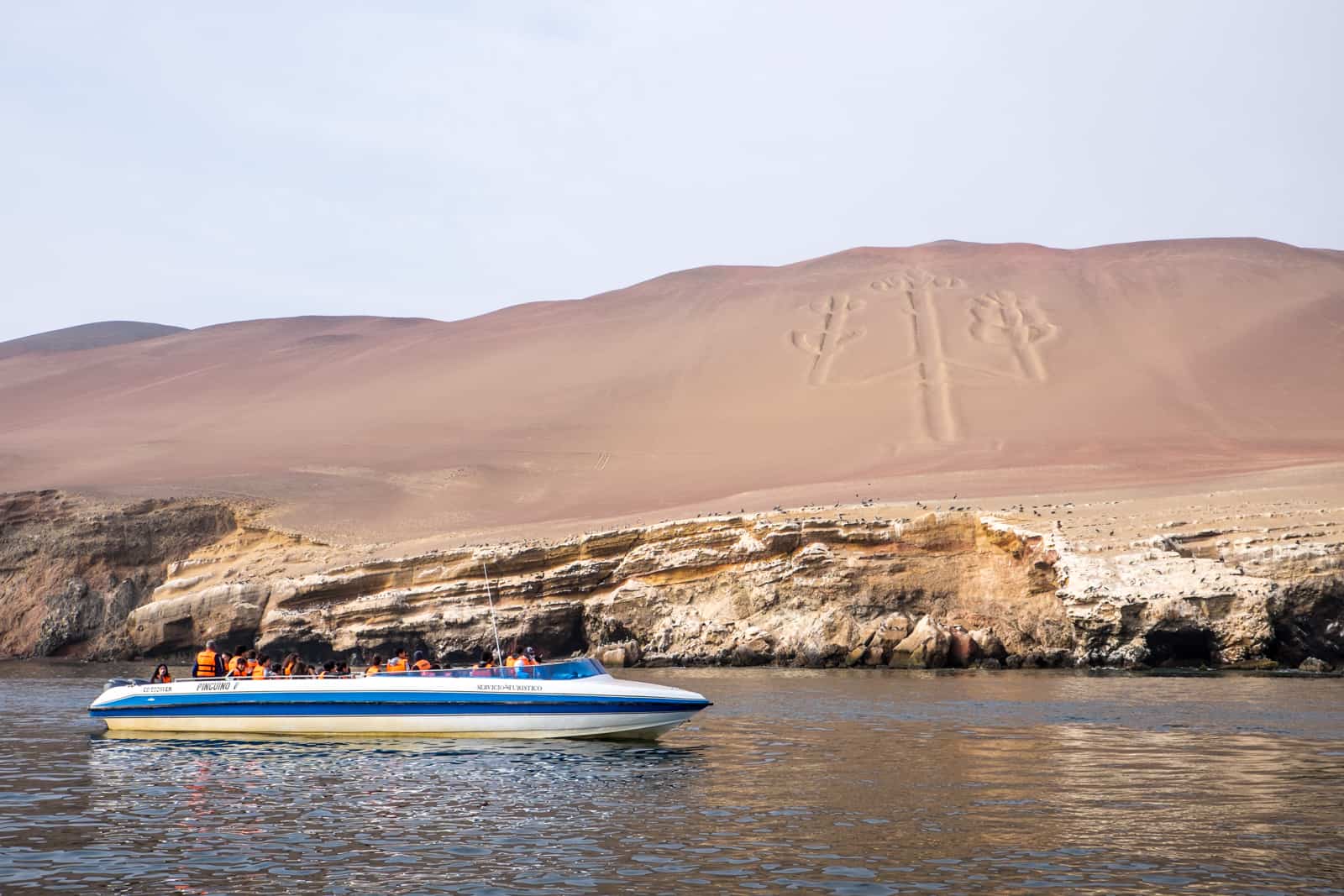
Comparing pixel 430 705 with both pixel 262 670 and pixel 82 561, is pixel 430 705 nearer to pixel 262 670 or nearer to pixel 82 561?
pixel 262 670

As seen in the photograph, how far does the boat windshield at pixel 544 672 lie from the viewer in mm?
22453

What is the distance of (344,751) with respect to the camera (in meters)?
21.4

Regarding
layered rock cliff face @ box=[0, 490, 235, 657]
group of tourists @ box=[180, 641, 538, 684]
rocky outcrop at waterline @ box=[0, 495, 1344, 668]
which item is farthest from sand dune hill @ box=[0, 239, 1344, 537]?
group of tourists @ box=[180, 641, 538, 684]

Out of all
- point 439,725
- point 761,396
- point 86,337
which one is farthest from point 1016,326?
point 86,337

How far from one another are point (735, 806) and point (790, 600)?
2379 centimetres

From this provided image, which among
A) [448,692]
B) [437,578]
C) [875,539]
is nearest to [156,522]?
[437,578]

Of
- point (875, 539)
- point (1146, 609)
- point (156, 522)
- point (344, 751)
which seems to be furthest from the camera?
point (156, 522)

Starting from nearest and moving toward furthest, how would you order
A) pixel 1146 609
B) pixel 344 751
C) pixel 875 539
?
pixel 344 751
pixel 1146 609
pixel 875 539

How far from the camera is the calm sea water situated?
11.8 meters

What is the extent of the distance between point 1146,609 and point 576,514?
25.7m

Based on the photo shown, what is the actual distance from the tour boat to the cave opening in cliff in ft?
57.1

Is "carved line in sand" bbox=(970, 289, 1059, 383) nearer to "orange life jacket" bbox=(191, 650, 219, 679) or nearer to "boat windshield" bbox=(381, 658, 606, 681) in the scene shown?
"boat windshield" bbox=(381, 658, 606, 681)

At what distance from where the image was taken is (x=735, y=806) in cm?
1546

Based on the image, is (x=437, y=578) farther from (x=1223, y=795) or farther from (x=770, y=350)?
(x=770, y=350)
